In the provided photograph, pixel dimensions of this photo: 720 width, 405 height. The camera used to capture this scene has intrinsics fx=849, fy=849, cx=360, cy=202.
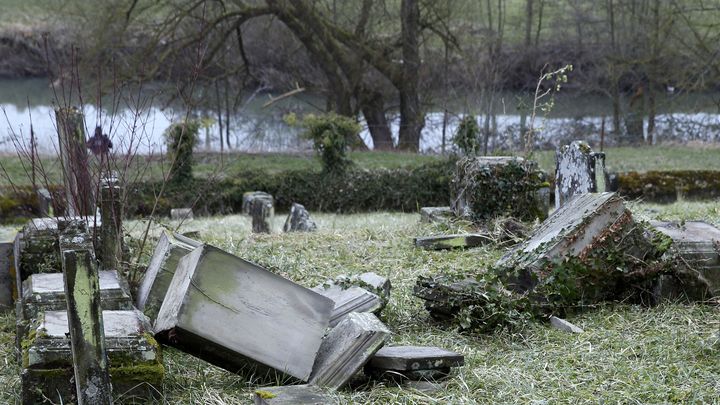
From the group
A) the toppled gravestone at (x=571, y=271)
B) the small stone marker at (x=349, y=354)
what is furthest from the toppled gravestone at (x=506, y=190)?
the small stone marker at (x=349, y=354)

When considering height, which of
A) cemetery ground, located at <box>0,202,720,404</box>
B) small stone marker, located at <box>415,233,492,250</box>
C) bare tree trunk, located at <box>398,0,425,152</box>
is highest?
bare tree trunk, located at <box>398,0,425,152</box>

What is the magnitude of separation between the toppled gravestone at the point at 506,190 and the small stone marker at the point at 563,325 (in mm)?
3660

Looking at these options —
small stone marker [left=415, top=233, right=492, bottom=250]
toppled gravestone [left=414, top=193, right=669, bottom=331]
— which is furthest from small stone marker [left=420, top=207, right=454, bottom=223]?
toppled gravestone [left=414, top=193, right=669, bottom=331]

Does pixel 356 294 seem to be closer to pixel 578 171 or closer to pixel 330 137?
pixel 578 171

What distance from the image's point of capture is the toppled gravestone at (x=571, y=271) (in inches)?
227

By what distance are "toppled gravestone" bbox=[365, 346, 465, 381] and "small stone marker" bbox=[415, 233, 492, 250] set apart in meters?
3.66

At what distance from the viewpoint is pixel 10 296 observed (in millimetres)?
6348

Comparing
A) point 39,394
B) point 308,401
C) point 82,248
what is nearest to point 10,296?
point 39,394

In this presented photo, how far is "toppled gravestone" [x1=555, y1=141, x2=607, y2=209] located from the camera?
26.1 ft

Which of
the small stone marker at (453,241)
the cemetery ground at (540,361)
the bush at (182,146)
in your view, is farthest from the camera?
the bush at (182,146)

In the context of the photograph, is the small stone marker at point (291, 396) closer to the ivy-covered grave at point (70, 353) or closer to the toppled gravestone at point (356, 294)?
the ivy-covered grave at point (70, 353)

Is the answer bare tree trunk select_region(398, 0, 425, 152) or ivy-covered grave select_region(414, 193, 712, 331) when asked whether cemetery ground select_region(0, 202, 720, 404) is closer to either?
ivy-covered grave select_region(414, 193, 712, 331)

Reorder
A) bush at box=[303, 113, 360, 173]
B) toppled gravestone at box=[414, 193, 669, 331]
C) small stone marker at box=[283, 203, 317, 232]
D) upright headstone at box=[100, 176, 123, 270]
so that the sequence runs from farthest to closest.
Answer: bush at box=[303, 113, 360, 173] < small stone marker at box=[283, 203, 317, 232] < upright headstone at box=[100, 176, 123, 270] < toppled gravestone at box=[414, 193, 669, 331]

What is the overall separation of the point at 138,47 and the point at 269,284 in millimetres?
20336
